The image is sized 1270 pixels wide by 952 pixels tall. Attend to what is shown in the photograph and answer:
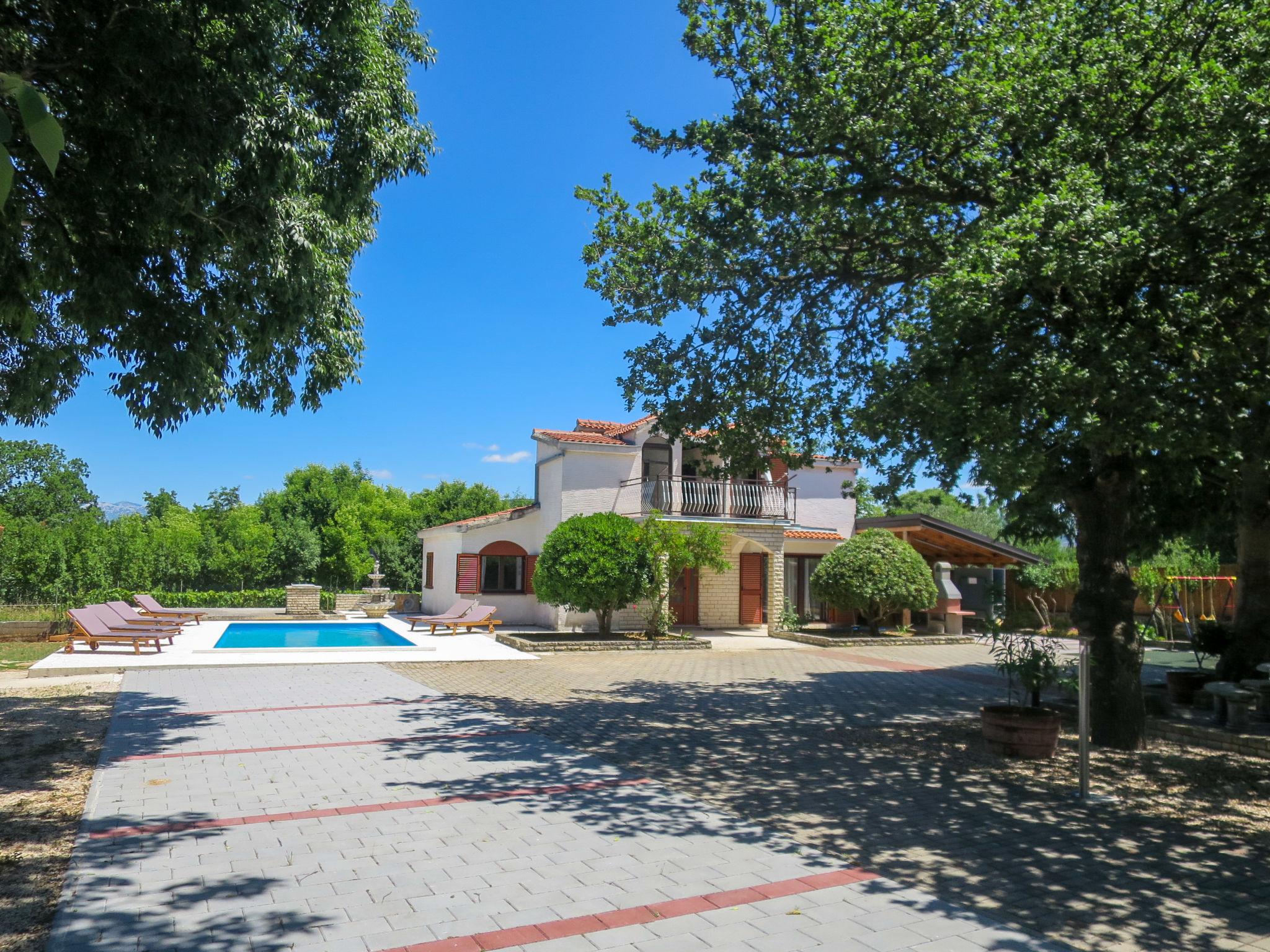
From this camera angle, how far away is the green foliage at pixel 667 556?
20.2 meters

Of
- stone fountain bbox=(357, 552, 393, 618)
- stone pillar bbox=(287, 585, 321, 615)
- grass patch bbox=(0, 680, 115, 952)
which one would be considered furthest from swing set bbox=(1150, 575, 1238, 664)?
stone pillar bbox=(287, 585, 321, 615)

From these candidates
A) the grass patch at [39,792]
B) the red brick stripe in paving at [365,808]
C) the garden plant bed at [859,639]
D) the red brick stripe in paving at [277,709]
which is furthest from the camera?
the garden plant bed at [859,639]

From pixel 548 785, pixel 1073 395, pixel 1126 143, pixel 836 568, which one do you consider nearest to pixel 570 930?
pixel 548 785

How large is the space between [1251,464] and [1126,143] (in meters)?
3.48

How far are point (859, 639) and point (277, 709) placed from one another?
15.2m

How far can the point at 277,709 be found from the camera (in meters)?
11.0

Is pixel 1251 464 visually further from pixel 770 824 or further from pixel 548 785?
pixel 548 785

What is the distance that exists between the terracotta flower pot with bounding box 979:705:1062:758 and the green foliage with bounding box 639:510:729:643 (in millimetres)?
11655

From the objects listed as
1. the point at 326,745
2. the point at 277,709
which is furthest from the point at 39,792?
the point at 277,709

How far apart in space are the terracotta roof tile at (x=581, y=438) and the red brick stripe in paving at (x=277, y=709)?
12.0 metres

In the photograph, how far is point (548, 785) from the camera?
289 inches

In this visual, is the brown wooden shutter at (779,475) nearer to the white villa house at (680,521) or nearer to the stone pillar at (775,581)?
the white villa house at (680,521)

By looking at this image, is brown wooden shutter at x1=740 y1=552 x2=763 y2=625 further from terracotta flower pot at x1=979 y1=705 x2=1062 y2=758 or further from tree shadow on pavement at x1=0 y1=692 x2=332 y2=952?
tree shadow on pavement at x1=0 y1=692 x2=332 y2=952

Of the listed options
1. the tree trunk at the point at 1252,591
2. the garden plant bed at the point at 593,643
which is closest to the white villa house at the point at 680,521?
the garden plant bed at the point at 593,643
